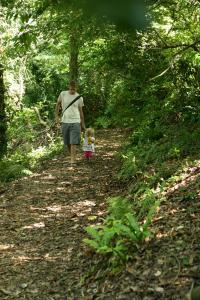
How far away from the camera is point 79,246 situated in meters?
5.64

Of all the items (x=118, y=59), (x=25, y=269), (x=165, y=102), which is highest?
(x=118, y=59)

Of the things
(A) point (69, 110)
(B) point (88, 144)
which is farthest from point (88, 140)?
(A) point (69, 110)

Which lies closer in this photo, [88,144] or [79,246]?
[79,246]

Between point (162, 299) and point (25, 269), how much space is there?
2015 mm

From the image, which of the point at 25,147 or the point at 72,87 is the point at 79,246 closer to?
the point at 72,87

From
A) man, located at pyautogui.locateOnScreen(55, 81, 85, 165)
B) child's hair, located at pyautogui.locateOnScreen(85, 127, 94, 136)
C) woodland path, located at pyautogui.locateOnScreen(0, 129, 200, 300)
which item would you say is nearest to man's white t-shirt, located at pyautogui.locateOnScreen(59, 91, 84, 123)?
man, located at pyautogui.locateOnScreen(55, 81, 85, 165)

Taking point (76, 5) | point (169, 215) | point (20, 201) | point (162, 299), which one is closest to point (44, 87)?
point (20, 201)

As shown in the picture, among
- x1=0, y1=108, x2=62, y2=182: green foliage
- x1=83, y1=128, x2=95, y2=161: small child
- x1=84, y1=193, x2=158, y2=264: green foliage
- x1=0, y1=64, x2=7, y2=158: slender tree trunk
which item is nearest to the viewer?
x1=84, y1=193, x2=158, y2=264: green foliage

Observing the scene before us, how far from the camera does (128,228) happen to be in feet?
15.7

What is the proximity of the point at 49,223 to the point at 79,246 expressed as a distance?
3.75 ft

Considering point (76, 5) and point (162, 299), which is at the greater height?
point (76, 5)

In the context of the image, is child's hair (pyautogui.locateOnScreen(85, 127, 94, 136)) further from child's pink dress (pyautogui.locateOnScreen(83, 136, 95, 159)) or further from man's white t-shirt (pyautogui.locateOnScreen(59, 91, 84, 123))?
man's white t-shirt (pyautogui.locateOnScreen(59, 91, 84, 123))

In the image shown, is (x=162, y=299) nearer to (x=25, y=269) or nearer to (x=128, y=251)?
(x=128, y=251)

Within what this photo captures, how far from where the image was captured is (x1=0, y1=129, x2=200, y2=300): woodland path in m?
4.16
